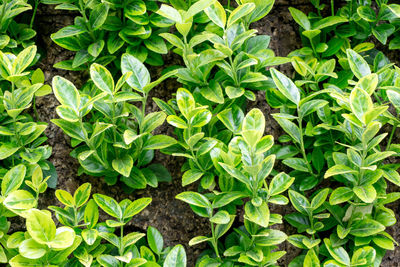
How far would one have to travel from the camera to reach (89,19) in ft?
5.02

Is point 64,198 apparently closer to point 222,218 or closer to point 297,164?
point 222,218

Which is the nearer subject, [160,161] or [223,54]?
[223,54]

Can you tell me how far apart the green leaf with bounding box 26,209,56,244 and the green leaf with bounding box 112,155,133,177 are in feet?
0.91

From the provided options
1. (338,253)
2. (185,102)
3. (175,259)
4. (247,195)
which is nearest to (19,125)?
(185,102)

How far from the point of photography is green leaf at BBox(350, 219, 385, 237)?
1.37m

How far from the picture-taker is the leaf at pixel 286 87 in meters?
1.40

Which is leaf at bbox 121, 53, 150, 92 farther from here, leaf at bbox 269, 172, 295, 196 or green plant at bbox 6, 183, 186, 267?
leaf at bbox 269, 172, 295, 196

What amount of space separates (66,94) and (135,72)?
0.77ft

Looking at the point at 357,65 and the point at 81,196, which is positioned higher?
the point at 357,65

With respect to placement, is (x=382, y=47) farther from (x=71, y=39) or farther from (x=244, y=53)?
(x=71, y=39)

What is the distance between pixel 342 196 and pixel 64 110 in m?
0.89

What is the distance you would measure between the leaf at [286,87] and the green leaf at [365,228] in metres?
0.43

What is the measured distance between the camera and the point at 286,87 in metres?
1.41

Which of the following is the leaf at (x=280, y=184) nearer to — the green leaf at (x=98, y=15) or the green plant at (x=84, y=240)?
the green plant at (x=84, y=240)
